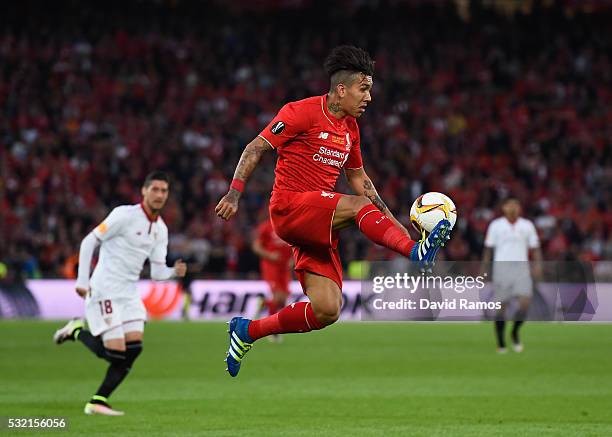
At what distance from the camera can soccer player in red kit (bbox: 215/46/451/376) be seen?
8.00 metres

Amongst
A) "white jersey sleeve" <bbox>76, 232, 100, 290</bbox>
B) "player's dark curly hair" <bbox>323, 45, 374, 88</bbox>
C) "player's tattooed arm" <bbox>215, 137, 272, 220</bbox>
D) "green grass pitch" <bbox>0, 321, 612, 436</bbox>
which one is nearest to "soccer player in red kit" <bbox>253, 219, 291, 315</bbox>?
"green grass pitch" <bbox>0, 321, 612, 436</bbox>

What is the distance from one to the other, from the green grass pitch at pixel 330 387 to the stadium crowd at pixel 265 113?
632cm

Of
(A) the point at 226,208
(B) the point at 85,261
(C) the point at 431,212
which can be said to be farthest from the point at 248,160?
(B) the point at 85,261

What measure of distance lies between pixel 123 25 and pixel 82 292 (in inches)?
970

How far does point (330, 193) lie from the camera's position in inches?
318

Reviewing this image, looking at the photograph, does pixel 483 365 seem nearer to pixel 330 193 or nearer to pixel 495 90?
pixel 330 193

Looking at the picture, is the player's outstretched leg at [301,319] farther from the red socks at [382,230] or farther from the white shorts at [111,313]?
the white shorts at [111,313]

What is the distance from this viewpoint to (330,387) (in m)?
12.7

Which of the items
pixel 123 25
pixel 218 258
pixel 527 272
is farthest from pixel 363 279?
pixel 123 25

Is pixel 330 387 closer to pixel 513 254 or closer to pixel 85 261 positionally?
pixel 85 261

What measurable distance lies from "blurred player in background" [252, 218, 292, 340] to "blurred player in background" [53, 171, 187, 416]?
8652mm

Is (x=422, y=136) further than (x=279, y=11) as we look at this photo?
No

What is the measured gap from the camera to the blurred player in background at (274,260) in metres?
19.7

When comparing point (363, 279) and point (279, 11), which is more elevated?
point (279, 11)
